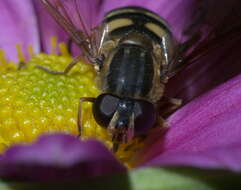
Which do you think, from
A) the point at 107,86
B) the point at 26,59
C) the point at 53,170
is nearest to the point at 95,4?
the point at 26,59

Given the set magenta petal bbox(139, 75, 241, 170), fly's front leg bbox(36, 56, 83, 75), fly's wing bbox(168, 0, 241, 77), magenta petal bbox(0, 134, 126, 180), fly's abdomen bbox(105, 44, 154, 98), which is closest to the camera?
magenta petal bbox(0, 134, 126, 180)

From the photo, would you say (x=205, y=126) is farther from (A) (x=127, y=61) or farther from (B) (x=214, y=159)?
(B) (x=214, y=159)

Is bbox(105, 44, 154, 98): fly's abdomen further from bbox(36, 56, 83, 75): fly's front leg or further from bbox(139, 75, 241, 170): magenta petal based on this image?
bbox(36, 56, 83, 75): fly's front leg

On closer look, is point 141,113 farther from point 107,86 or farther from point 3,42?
point 3,42

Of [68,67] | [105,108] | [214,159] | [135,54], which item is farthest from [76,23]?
[214,159]

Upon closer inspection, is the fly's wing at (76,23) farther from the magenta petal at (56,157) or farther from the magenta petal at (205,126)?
the magenta petal at (56,157)

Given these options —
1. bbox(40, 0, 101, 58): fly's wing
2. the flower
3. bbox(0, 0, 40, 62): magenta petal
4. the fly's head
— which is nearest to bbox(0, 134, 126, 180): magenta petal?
the flower

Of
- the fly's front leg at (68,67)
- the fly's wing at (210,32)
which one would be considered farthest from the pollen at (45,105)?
the fly's wing at (210,32)
